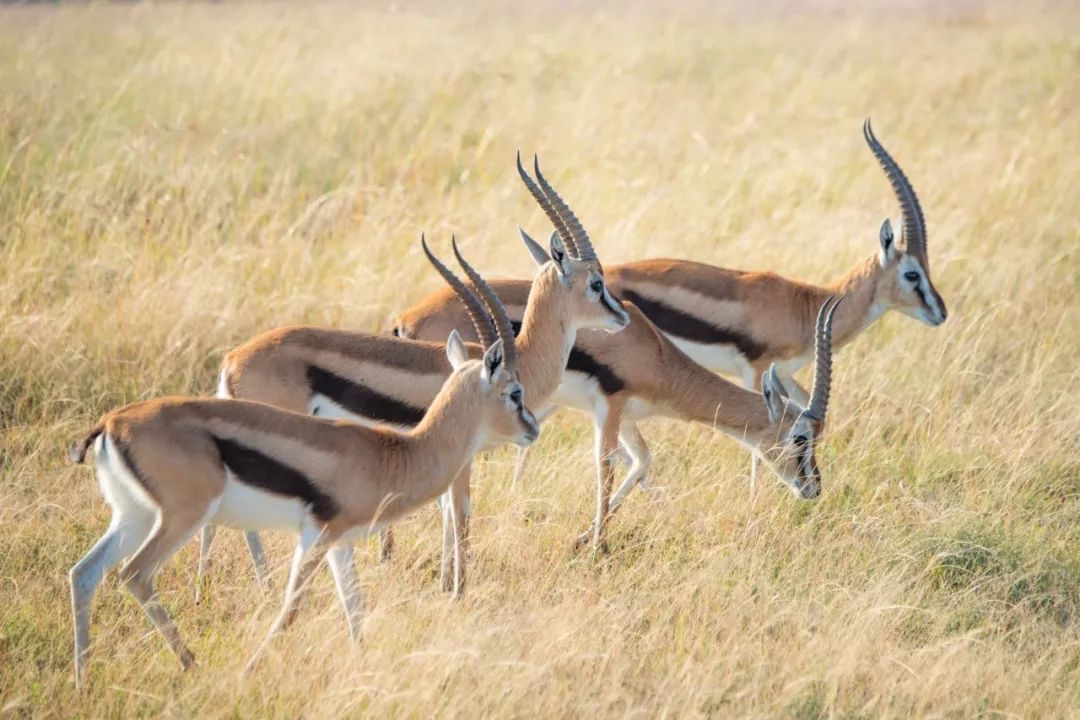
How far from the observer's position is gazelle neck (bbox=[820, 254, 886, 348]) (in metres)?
8.10

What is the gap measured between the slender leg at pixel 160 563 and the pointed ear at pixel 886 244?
15.5 ft

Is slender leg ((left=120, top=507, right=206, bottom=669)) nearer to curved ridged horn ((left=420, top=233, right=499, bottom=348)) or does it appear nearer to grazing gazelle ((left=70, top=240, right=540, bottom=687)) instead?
grazing gazelle ((left=70, top=240, right=540, bottom=687))

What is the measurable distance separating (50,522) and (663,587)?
2.76m

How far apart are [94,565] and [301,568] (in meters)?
0.73

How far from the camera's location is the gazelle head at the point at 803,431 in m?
6.73

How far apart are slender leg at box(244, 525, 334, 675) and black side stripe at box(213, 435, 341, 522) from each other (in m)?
0.11

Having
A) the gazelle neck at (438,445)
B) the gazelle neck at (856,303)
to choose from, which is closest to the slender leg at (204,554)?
the gazelle neck at (438,445)

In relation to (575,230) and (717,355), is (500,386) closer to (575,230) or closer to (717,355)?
(575,230)

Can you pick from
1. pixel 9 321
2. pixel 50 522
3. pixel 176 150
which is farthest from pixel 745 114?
pixel 50 522

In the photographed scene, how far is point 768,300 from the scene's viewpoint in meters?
7.95

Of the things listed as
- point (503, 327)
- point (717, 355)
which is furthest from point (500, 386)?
point (717, 355)

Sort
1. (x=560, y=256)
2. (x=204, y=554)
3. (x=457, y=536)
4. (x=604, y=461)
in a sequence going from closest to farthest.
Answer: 1. (x=457, y=536)
2. (x=204, y=554)
3. (x=560, y=256)
4. (x=604, y=461)

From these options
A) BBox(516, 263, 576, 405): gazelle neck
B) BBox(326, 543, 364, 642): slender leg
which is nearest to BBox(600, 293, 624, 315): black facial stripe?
BBox(516, 263, 576, 405): gazelle neck

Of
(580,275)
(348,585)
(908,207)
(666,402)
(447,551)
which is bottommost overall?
(447,551)
